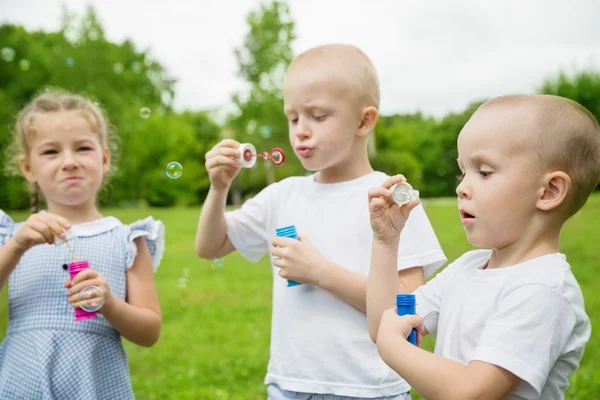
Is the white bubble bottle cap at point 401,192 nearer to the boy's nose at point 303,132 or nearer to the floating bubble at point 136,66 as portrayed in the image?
the boy's nose at point 303,132

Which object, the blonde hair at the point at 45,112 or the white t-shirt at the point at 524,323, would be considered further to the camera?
the blonde hair at the point at 45,112

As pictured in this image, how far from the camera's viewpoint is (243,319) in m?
6.75

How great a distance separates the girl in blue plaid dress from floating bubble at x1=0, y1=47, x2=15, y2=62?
1035 inches

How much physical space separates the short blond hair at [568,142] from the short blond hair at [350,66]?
788mm

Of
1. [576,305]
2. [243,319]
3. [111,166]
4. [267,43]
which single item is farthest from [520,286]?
[267,43]

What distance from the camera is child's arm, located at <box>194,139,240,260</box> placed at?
2400 mm

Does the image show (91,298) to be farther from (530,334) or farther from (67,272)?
(530,334)

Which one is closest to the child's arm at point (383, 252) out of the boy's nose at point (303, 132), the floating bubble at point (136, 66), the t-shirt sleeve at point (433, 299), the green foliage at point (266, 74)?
the t-shirt sleeve at point (433, 299)

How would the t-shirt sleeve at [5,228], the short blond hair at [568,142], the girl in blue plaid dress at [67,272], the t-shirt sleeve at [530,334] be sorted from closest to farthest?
the t-shirt sleeve at [530,334], the short blond hair at [568,142], the girl in blue plaid dress at [67,272], the t-shirt sleeve at [5,228]

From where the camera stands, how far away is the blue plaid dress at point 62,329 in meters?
2.46

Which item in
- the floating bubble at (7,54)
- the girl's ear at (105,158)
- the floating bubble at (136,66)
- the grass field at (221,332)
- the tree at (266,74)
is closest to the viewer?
the girl's ear at (105,158)

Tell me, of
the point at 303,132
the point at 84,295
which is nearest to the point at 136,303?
the point at 84,295

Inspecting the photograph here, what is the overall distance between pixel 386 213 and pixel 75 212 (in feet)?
4.71

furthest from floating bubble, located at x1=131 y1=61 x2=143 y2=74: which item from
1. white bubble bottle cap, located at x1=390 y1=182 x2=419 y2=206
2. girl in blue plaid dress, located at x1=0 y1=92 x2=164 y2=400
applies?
white bubble bottle cap, located at x1=390 y1=182 x2=419 y2=206
